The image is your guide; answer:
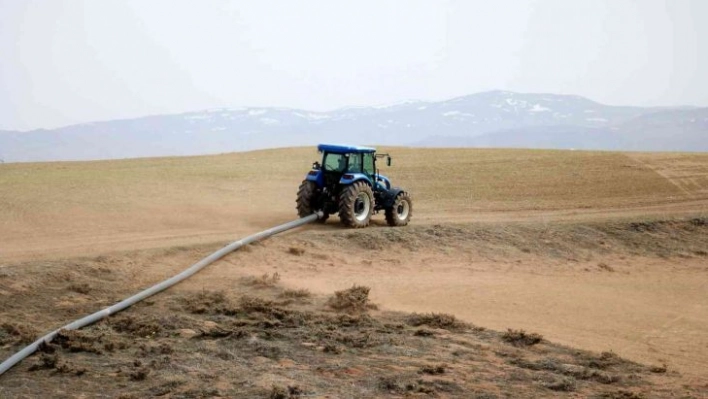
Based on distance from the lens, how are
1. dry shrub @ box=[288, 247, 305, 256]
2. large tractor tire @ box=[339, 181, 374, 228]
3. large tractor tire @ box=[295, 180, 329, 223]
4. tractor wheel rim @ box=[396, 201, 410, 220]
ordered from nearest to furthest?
dry shrub @ box=[288, 247, 305, 256] < large tractor tire @ box=[339, 181, 374, 228] < large tractor tire @ box=[295, 180, 329, 223] < tractor wheel rim @ box=[396, 201, 410, 220]

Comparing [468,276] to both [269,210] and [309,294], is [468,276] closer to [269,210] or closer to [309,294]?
[309,294]

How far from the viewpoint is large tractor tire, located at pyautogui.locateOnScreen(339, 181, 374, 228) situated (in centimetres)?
1956

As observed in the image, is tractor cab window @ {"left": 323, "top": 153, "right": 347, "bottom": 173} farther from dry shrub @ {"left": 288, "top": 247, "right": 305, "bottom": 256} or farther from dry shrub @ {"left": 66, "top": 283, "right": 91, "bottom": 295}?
dry shrub @ {"left": 66, "top": 283, "right": 91, "bottom": 295}

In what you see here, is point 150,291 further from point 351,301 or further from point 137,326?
point 351,301

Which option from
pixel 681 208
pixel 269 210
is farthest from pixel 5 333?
pixel 681 208

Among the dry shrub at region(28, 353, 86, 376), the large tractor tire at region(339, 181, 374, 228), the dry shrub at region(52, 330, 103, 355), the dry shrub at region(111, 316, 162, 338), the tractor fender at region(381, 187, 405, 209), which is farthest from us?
the tractor fender at region(381, 187, 405, 209)

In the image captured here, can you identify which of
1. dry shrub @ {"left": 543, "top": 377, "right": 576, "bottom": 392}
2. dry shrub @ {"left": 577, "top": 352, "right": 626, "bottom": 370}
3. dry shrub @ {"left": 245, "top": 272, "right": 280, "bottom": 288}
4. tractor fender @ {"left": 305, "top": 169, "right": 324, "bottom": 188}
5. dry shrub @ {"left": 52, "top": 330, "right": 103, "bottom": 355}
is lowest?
dry shrub @ {"left": 577, "top": 352, "right": 626, "bottom": 370}

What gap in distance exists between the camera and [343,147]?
791 inches

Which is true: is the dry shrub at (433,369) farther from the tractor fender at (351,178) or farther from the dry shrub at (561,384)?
the tractor fender at (351,178)

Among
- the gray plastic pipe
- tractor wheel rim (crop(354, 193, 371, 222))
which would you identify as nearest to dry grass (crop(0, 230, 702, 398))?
the gray plastic pipe

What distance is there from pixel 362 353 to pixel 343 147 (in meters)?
9.15

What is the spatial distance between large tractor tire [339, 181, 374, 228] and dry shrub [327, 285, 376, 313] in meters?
4.94

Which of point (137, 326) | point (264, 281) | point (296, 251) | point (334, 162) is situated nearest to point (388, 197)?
point (334, 162)

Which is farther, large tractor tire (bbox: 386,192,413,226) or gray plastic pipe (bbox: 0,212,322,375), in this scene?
large tractor tire (bbox: 386,192,413,226)
